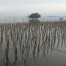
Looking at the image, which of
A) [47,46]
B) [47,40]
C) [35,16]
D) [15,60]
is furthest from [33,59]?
[35,16]

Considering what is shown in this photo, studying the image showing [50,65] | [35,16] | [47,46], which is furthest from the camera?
[35,16]

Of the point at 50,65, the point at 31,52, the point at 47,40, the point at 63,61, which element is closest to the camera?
the point at 50,65

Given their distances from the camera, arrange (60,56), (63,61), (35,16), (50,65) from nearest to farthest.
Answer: (50,65)
(63,61)
(60,56)
(35,16)

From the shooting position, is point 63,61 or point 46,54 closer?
point 63,61

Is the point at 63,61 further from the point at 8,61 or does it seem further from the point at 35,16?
the point at 35,16

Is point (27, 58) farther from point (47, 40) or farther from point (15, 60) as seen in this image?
point (47, 40)

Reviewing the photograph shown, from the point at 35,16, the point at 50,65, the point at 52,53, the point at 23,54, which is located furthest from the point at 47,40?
the point at 35,16

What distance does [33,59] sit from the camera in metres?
5.38

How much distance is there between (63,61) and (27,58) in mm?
1308

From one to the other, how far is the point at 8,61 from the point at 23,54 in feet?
2.91

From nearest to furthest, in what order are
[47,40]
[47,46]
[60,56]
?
[60,56]
[47,46]
[47,40]

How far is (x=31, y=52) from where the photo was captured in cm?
610

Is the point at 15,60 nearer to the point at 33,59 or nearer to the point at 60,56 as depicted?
the point at 33,59

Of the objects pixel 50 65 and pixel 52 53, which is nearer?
pixel 50 65
